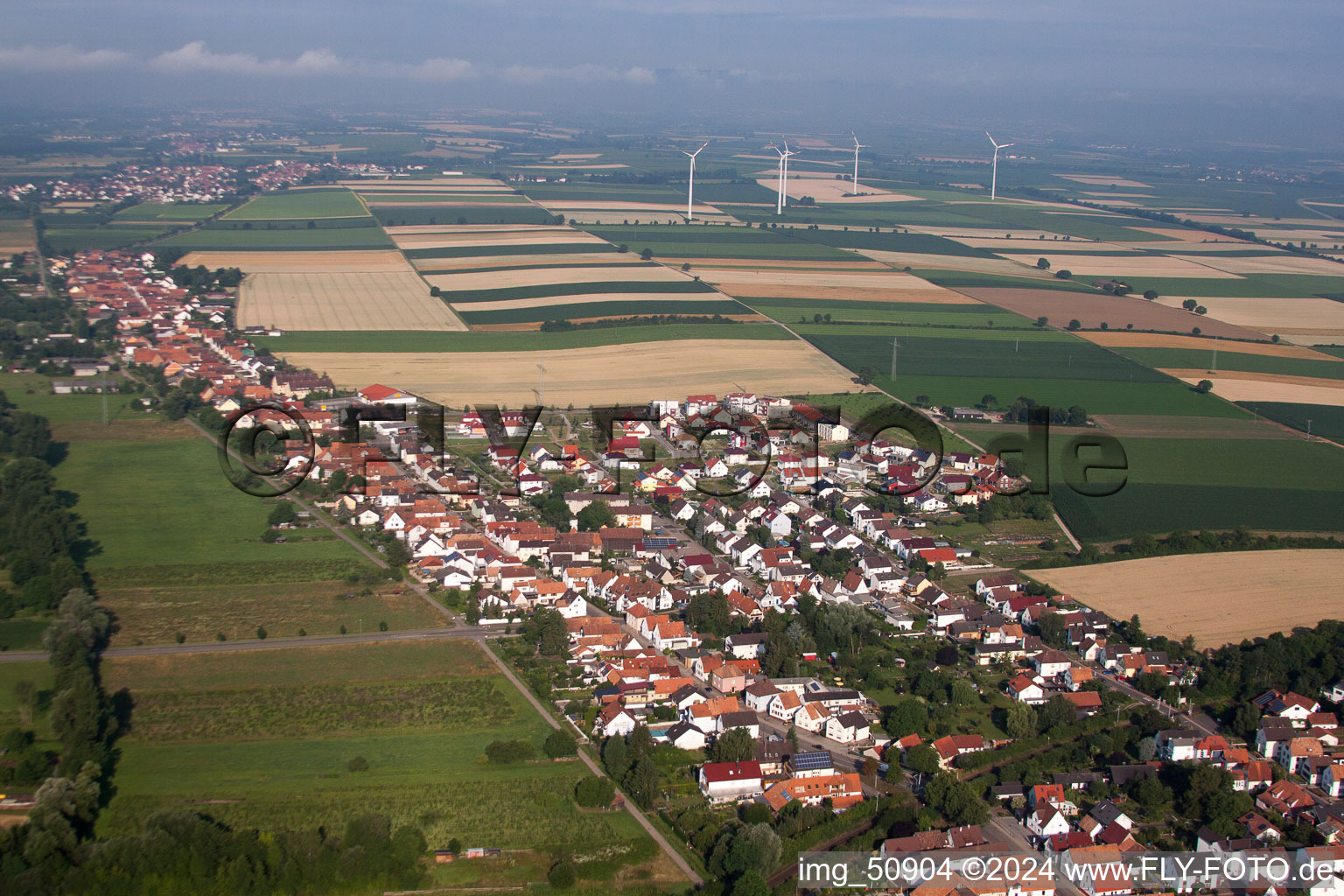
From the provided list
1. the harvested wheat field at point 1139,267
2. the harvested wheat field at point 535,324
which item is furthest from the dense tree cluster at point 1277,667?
the harvested wheat field at point 1139,267

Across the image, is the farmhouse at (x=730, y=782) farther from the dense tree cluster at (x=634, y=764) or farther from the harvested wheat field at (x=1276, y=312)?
the harvested wheat field at (x=1276, y=312)

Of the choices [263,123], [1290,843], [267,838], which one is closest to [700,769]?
[267,838]

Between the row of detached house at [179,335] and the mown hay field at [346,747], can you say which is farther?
the row of detached house at [179,335]

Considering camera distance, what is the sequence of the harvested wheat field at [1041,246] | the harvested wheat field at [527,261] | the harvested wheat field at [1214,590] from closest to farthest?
the harvested wheat field at [1214,590] → the harvested wheat field at [527,261] → the harvested wheat field at [1041,246]

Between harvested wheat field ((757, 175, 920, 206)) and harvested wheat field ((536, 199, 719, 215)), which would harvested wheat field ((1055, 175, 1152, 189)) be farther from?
harvested wheat field ((536, 199, 719, 215))

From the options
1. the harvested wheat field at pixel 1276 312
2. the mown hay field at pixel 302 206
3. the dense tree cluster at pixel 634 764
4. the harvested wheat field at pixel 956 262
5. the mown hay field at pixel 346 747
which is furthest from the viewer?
the mown hay field at pixel 302 206

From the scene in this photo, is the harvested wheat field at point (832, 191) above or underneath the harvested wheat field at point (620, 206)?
above

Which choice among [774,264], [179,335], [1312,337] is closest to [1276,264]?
[1312,337]
